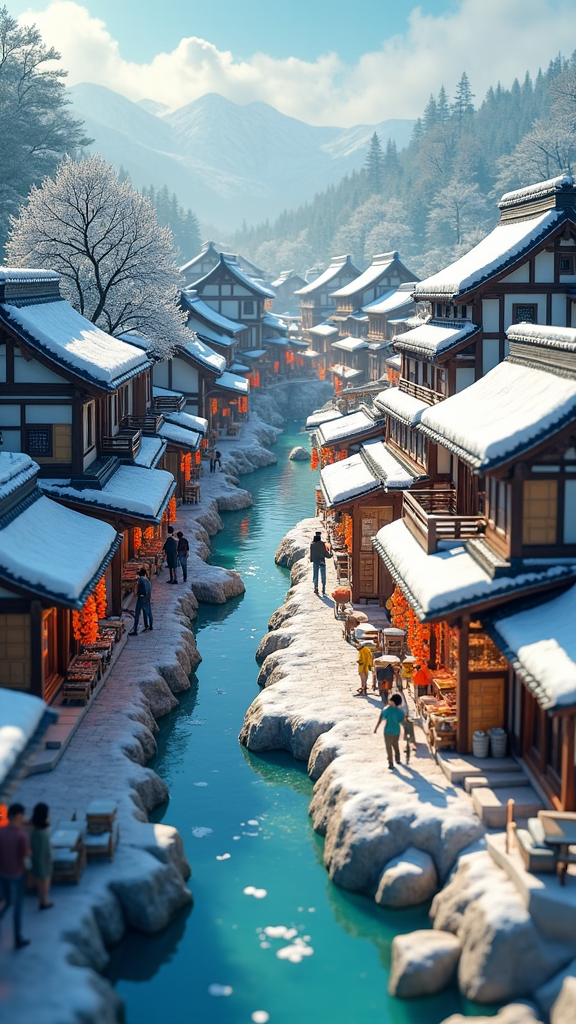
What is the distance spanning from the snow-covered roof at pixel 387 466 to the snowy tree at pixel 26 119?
47.1 m

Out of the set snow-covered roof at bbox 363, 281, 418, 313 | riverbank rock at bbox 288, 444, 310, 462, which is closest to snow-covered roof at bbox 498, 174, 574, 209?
riverbank rock at bbox 288, 444, 310, 462

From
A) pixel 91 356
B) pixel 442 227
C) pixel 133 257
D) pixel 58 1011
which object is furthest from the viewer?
pixel 442 227

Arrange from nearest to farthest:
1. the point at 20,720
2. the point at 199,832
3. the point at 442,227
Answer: the point at 20,720, the point at 199,832, the point at 442,227

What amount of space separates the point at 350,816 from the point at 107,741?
6.33 meters

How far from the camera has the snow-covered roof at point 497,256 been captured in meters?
33.5

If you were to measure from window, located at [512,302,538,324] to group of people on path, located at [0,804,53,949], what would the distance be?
2310cm

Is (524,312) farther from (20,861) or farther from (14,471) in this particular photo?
(20,861)

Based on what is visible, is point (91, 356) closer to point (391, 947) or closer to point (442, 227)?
point (391, 947)

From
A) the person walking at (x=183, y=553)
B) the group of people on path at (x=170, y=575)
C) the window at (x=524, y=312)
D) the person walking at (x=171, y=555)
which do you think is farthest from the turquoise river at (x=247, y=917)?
the window at (x=524, y=312)

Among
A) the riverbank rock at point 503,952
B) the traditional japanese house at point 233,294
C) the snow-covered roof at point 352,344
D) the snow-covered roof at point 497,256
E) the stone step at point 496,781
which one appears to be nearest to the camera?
the riverbank rock at point 503,952

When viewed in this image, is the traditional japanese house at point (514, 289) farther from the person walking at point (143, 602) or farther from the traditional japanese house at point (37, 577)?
the traditional japanese house at point (37, 577)

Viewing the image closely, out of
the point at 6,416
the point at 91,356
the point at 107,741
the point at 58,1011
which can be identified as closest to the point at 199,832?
the point at 107,741

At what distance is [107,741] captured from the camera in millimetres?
24344

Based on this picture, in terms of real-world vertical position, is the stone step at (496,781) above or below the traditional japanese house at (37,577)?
below
